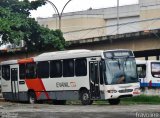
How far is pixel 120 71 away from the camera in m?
29.8

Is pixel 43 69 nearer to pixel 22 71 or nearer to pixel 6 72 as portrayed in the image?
pixel 22 71

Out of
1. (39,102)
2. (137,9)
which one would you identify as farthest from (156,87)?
(137,9)

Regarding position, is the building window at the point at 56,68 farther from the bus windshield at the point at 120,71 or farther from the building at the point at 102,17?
the building at the point at 102,17

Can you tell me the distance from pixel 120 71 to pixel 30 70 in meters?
8.28

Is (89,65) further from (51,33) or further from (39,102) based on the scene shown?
(51,33)

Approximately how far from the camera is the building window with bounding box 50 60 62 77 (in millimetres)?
33219

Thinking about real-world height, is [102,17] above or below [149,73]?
above

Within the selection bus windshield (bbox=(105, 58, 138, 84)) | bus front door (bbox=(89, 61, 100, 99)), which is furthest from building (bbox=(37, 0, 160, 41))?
bus front door (bbox=(89, 61, 100, 99))

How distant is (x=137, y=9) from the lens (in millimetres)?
83625

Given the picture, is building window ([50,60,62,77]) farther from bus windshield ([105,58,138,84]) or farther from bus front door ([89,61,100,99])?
bus windshield ([105,58,138,84])

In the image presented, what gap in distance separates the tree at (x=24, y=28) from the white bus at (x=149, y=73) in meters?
10.9

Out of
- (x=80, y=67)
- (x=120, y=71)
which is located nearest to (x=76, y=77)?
(x=80, y=67)

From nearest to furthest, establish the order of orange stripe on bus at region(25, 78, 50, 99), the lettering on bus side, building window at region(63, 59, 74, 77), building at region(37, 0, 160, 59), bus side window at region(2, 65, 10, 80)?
the lettering on bus side → building window at region(63, 59, 74, 77) → orange stripe on bus at region(25, 78, 50, 99) → bus side window at region(2, 65, 10, 80) → building at region(37, 0, 160, 59)

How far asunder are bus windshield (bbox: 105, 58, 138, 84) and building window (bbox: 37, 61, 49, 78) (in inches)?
234
